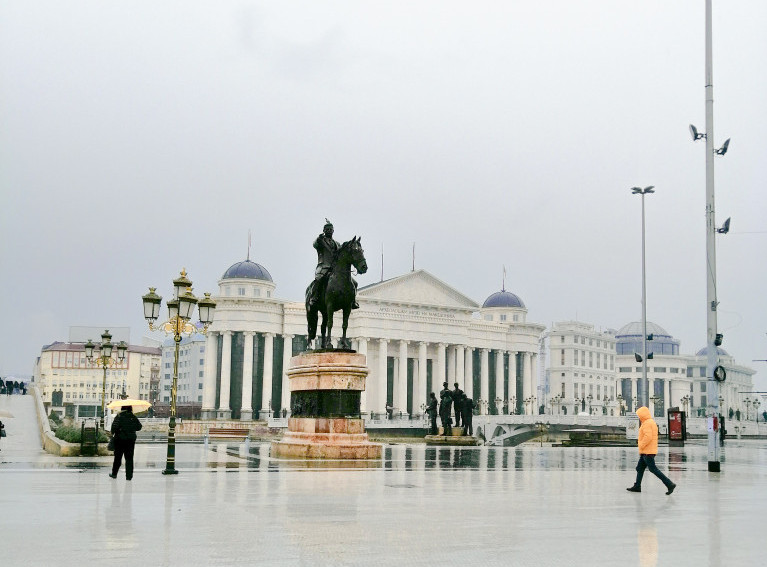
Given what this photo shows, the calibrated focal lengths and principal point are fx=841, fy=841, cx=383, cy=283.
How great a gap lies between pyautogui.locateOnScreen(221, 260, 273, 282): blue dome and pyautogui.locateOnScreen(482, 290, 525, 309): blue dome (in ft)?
124

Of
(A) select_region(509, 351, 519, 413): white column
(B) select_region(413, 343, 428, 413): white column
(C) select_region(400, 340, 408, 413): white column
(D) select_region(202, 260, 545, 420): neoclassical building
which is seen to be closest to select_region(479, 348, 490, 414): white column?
(D) select_region(202, 260, 545, 420): neoclassical building

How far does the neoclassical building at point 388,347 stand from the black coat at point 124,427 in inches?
2955

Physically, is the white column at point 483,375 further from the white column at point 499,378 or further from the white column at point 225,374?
the white column at point 225,374

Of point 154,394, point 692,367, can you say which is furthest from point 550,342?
point 154,394

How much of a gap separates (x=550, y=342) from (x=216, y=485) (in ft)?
463

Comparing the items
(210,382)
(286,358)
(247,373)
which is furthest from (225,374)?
(286,358)

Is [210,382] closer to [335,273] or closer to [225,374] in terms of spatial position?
[225,374]

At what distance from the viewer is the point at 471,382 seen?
381 ft

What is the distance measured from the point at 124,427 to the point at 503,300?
115 metres

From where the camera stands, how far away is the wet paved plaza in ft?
25.8

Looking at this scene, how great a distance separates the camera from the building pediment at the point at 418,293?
110000mm

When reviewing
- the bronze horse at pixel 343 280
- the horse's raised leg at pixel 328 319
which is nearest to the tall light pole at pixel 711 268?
the bronze horse at pixel 343 280

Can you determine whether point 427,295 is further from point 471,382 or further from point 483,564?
point 483,564

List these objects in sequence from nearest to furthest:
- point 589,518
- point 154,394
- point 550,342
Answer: point 589,518 → point 550,342 → point 154,394
